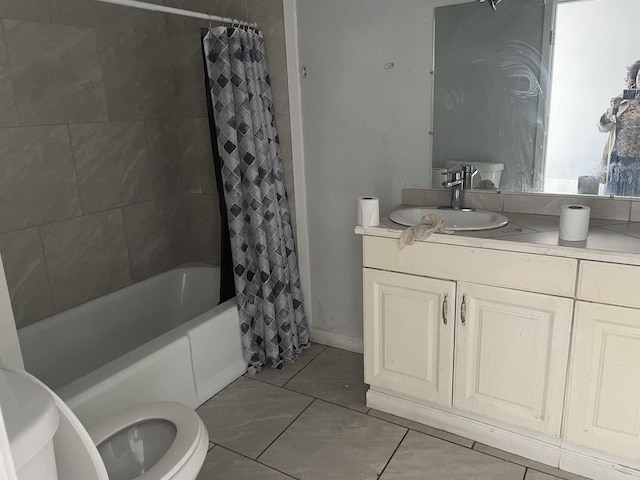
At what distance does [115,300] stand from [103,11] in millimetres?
Answer: 1452

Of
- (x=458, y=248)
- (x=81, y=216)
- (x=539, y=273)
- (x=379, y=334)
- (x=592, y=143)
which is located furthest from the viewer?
(x=81, y=216)

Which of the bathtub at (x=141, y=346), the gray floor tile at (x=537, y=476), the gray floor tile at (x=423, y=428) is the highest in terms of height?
the bathtub at (x=141, y=346)

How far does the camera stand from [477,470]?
1.83 m

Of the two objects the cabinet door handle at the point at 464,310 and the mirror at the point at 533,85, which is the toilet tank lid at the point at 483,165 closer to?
the mirror at the point at 533,85

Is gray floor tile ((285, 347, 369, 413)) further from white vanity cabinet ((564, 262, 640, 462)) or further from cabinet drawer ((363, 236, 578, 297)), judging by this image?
white vanity cabinet ((564, 262, 640, 462))

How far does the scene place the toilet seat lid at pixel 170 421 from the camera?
130cm

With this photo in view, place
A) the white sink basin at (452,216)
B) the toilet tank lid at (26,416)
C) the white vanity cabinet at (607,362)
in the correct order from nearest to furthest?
the toilet tank lid at (26,416), the white vanity cabinet at (607,362), the white sink basin at (452,216)

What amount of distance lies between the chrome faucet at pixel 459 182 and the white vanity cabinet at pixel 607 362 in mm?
653

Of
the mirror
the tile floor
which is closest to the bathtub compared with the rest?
the tile floor

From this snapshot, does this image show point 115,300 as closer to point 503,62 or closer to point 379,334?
point 379,334

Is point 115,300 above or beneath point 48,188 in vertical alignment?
beneath

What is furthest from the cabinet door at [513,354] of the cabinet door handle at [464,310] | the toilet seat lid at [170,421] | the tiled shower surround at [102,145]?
the tiled shower surround at [102,145]

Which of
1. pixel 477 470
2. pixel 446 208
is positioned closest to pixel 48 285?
pixel 446 208

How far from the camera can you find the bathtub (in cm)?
187
